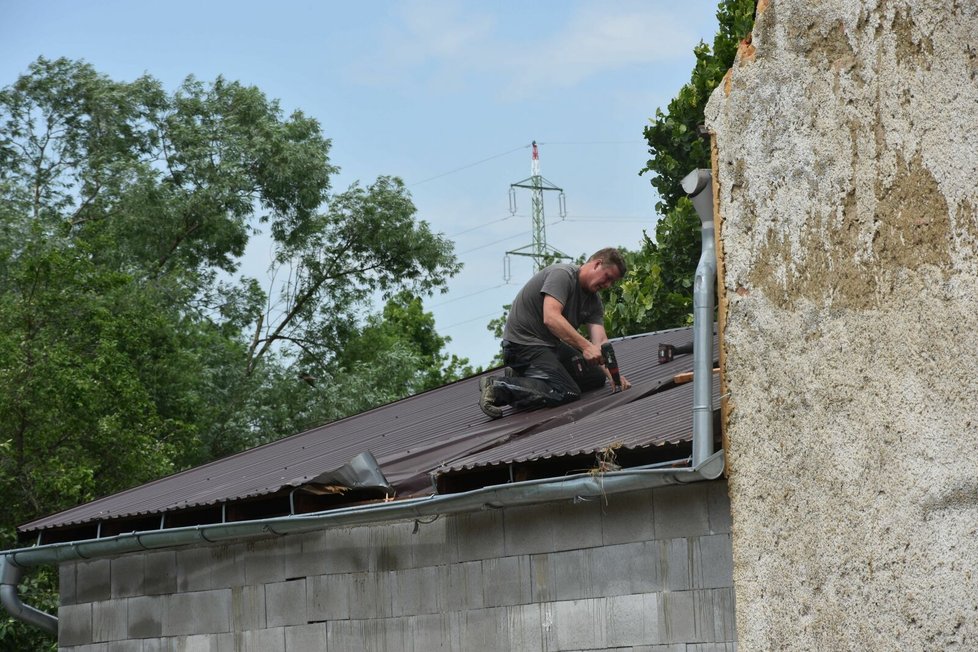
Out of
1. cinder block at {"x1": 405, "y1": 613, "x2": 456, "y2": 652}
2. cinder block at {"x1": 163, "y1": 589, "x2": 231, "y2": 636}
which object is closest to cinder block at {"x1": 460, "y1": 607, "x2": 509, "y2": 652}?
cinder block at {"x1": 405, "y1": 613, "x2": 456, "y2": 652}

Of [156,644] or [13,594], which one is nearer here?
[156,644]

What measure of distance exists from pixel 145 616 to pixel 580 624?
3.44 metres

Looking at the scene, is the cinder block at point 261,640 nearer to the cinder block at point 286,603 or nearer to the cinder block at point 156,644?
the cinder block at point 286,603

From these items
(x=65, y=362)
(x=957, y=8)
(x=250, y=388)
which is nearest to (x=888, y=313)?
(x=957, y=8)

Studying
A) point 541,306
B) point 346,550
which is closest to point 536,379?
point 541,306

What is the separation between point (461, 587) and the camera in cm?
693

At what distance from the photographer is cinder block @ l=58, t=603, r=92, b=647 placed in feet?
29.2

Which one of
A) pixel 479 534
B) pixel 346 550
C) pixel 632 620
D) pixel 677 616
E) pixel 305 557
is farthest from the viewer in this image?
pixel 305 557

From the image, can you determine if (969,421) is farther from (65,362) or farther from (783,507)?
(65,362)

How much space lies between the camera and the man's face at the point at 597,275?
27.9 ft

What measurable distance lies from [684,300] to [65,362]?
347 inches

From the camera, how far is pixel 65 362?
53.1 ft

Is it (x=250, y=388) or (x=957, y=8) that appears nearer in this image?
(x=957, y=8)

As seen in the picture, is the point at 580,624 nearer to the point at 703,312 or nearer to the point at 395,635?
the point at 395,635
